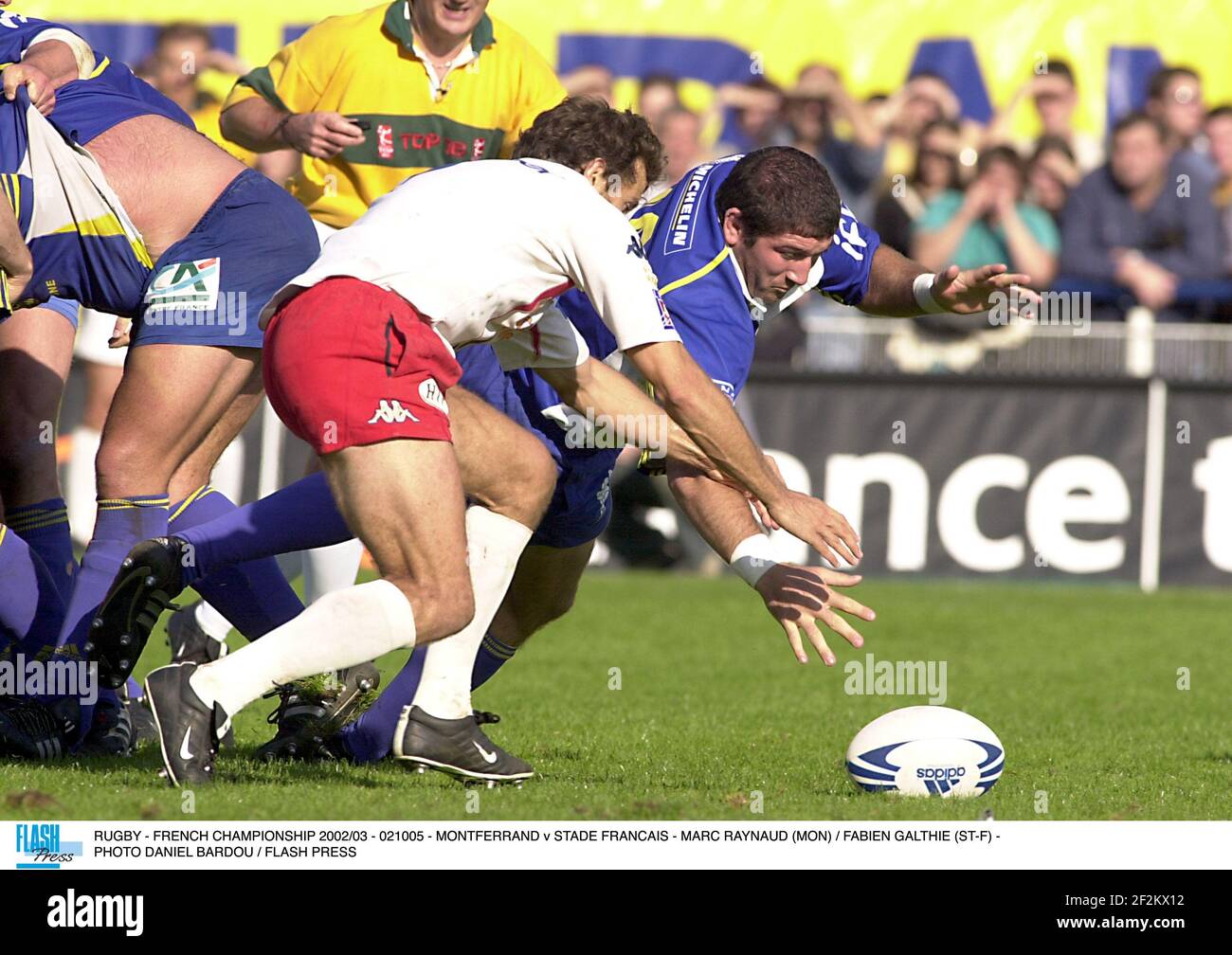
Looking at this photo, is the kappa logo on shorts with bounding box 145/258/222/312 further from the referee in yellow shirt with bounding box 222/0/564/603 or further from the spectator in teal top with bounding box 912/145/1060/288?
the spectator in teal top with bounding box 912/145/1060/288

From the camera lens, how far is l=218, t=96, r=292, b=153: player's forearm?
6.88 m

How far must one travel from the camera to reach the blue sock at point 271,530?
5207mm

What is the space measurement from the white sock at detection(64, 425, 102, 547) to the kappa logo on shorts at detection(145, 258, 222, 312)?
23.9ft

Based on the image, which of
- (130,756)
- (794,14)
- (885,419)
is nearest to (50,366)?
(130,756)

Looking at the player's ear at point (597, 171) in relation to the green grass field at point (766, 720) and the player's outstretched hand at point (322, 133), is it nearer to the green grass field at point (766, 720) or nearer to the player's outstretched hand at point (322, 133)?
the player's outstretched hand at point (322, 133)

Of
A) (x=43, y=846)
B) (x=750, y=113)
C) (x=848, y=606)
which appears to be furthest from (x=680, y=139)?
(x=43, y=846)

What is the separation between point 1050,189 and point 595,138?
908 cm

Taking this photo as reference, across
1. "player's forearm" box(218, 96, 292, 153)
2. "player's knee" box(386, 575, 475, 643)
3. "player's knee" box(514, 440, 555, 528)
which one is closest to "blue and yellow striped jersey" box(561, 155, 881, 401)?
"player's knee" box(514, 440, 555, 528)

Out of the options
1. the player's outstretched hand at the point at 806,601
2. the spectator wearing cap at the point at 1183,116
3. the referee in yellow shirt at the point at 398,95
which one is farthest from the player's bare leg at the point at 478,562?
the spectator wearing cap at the point at 1183,116

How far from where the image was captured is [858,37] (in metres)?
16.1

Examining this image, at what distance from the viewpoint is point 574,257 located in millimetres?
4758

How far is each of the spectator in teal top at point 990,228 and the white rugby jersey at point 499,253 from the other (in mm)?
8488

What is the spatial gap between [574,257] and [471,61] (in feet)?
8.66
